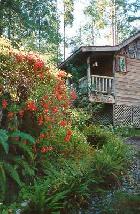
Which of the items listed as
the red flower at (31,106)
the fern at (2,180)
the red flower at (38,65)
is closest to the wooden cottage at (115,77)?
the red flower at (38,65)

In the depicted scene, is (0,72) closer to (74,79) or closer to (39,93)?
(39,93)

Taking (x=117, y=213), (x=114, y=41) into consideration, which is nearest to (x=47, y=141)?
(x=117, y=213)

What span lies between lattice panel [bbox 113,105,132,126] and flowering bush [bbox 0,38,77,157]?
53.2 ft

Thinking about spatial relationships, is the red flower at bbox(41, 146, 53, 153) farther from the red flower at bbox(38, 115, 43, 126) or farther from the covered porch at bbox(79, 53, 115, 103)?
the covered porch at bbox(79, 53, 115, 103)

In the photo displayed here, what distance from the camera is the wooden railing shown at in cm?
2398

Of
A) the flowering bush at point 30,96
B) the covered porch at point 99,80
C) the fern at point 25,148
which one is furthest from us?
the covered porch at point 99,80

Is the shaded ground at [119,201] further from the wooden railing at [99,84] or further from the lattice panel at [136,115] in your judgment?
the lattice panel at [136,115]

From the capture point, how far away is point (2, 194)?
8.09 metres

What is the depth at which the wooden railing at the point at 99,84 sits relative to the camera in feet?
78.7

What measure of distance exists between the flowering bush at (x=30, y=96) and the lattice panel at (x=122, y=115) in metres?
16.2

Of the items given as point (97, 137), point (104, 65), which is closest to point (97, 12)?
point (104, 65)

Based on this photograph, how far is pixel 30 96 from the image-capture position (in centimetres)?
938

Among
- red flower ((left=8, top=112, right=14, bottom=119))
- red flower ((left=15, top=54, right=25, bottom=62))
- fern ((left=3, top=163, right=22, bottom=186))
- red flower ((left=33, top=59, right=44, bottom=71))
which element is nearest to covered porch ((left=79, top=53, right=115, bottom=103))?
red flower ((left=33, top=59, right=44, bottom=71))

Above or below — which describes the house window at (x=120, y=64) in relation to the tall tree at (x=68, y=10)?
below
